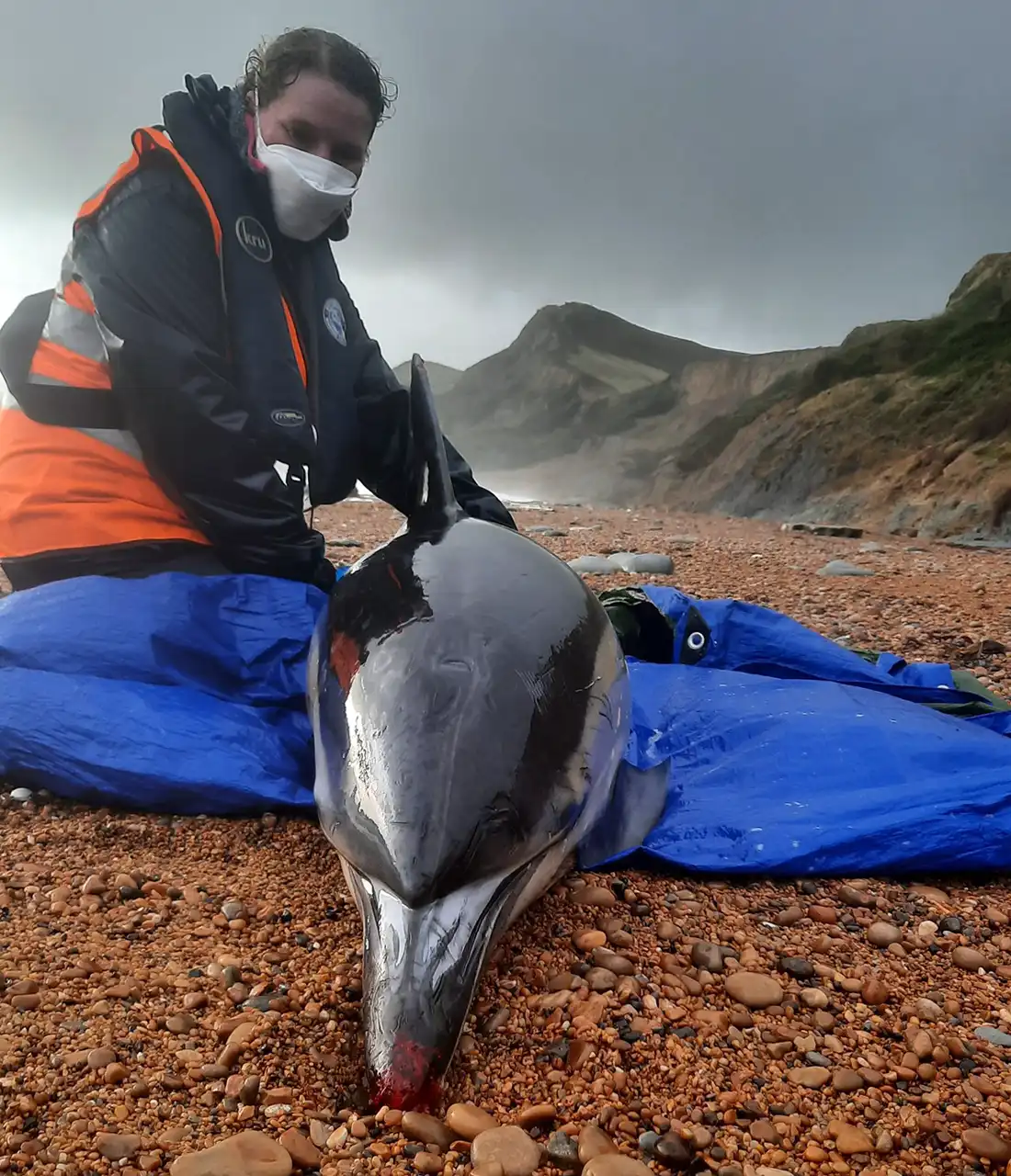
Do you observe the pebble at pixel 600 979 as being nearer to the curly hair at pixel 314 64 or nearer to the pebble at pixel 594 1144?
the pebble at pixel 594 1144

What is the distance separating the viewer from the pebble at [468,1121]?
1.41 meters

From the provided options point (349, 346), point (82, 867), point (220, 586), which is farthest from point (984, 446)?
point (82, 867)

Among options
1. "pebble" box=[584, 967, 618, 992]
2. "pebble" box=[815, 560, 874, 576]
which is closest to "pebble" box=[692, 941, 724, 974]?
"pebble" box=[584, 967, 618, 992]

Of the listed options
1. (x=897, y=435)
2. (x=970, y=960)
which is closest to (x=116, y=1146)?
(x=970, y=960)

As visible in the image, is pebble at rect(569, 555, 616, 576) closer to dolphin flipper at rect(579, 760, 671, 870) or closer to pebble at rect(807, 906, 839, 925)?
dolphin flipper at rect(579, 760, 671, 870)

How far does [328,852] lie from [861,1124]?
141 cm

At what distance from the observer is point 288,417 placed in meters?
3.53

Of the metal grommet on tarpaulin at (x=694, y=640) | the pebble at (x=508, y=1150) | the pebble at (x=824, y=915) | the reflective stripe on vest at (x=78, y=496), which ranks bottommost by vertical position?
the pebble at (x=824, y=915)

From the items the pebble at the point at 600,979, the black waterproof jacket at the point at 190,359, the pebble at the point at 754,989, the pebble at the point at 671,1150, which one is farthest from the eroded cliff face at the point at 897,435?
the pebble at the point at 671,1150

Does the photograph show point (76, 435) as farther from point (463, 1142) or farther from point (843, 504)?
point (843, 504)

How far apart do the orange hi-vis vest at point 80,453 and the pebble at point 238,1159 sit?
8.02 ft

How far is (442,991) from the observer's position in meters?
1.58

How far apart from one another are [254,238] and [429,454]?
48.7 inches

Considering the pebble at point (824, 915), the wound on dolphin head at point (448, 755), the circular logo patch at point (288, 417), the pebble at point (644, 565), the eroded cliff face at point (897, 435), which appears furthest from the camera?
the eroded cliff face at point (897, 435)
